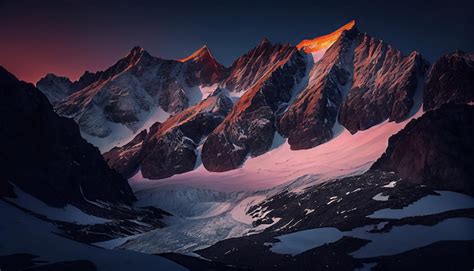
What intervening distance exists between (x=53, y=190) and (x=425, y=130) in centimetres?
11009

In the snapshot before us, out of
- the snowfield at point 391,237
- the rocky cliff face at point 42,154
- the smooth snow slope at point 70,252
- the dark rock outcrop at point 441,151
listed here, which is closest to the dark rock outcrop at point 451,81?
the dark rock outcrop at point 441,151

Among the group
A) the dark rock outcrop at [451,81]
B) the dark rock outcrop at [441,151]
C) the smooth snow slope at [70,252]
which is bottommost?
the dark rock outcrop at [441,151]

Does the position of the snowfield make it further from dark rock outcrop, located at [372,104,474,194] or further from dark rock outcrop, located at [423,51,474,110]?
dark rock outcrop, located at [423,51,474,110]

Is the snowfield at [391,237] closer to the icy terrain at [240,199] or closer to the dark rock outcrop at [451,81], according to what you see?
the icy terrain at [240,199]

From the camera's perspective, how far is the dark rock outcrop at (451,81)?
502 ft

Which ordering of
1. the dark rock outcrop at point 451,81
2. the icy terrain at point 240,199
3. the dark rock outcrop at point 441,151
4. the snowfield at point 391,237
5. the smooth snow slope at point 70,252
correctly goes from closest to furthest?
the smooth snow slope at point 70,252
the snowfield at point 391,237
the dark rock outcrop at point 441,151
the icy terrain at point 240,199
the dark rock outcrop at point 451,81

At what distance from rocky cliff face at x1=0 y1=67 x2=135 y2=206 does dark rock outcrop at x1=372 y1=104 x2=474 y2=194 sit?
101494 millimetres

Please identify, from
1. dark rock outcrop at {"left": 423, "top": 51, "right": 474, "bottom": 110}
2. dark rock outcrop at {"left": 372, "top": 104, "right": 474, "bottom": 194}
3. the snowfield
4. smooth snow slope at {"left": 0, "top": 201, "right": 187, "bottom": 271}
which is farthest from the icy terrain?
smooth snow slope at {"left": 0, "top": 201, "right": 187, "bottom": 271}

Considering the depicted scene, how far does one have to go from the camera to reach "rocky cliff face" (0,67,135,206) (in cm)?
14024

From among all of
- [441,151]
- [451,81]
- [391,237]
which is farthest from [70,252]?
[451,81]

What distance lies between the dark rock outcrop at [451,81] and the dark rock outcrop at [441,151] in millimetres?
42731

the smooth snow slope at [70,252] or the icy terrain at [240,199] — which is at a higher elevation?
the smooth snow slope at [70,252]

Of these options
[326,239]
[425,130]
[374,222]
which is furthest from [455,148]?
[326,239]

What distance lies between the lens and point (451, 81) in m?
160
